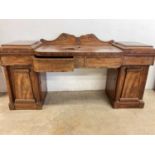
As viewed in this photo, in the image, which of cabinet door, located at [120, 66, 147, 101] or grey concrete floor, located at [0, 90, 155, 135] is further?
cabinet door, located at [120, 66, 147, 101]

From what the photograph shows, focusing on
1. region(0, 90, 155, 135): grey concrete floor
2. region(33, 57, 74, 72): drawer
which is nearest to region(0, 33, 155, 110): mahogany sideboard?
region(33, 57, 74, 72): drawer

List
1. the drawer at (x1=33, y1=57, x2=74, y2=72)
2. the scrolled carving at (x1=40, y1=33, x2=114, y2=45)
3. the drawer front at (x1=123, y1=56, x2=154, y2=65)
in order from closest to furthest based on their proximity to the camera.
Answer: the drawer at (x1=33, y1=57, x2=74, y2=72) → the drawer front at (x1=123, y1=56, x2=154, y2=65) → the scrolled carving at (x1=40, y1=33, x2=114, y2=45)

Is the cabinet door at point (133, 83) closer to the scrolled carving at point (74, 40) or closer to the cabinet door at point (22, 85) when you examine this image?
the scrolled carving at point (74, 40)

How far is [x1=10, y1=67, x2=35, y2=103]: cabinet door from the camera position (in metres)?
1.56

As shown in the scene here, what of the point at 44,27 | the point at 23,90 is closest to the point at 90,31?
the point at 44,27

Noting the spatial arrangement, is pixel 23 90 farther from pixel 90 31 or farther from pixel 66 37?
pixel 90 31

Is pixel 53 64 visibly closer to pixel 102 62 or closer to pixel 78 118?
pixel 102 62

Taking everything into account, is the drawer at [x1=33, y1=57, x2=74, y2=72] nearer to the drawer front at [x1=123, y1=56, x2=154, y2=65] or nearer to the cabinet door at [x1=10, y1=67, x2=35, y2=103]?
the cabinet door at [x1=10, y1=67, x2=35, y2=103]

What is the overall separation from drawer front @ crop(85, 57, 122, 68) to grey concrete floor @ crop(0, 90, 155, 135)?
0.59 metres

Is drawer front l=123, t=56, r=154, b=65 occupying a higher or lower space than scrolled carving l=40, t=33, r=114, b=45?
lower

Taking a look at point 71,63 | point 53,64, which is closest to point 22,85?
point 53,64

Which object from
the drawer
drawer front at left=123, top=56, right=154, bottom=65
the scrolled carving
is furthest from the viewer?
the scrolled carving

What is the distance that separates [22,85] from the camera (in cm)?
163
